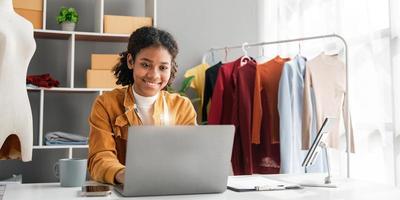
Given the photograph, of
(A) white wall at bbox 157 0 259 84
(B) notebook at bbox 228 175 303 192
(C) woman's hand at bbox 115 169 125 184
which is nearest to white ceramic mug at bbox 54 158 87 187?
(C) woman's hand at bbox 115 169 125 184

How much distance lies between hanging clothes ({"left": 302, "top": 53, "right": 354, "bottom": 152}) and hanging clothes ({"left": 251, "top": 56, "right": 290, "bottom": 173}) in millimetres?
216

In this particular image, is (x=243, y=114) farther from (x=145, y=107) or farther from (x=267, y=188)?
(x=267, y=188)

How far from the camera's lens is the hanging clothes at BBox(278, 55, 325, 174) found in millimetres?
2863

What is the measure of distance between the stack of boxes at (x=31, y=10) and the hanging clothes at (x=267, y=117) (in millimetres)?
1532

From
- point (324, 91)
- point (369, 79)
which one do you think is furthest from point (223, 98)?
point (369, 79)

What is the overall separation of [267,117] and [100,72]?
119 cm

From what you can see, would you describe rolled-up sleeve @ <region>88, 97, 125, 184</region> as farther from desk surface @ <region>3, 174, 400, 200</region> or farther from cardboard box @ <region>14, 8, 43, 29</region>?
cardboard box @ <region>14, 8, 43, 29</region>

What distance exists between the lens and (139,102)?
177 cm

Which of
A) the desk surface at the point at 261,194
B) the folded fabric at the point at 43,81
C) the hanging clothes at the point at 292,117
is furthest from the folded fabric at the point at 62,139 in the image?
the desk surface at the point at 261,194

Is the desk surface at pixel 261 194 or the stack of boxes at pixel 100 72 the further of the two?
the stack of boxes at pixel 100 72

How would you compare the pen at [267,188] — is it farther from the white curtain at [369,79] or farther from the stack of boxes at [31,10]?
the stack of boxes at [31,10]

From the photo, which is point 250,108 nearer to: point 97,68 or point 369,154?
point 369,154

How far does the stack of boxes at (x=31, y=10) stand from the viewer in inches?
117

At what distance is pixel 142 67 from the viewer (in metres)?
1.74
